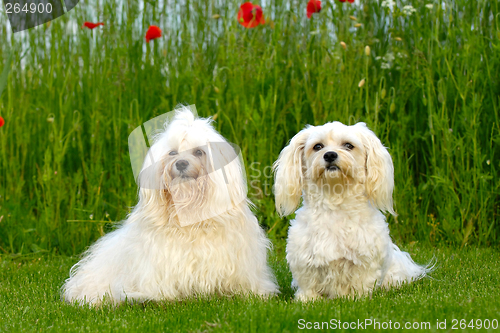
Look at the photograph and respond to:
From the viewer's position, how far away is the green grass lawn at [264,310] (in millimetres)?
2645

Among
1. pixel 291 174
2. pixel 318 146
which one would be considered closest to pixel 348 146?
pixel 318 146

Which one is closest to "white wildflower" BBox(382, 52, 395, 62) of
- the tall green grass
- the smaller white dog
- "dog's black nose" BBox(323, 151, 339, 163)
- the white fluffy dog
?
the tall green grass

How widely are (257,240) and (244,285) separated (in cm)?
28

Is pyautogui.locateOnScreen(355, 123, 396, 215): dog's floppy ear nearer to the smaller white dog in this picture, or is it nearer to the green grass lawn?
the smaller white dog

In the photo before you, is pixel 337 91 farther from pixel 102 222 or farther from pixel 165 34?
pixel 102 222

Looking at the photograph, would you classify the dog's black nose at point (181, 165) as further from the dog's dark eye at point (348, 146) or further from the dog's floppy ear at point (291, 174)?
the dog's dark eye at point (348, 146)

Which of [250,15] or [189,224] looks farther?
[250,15]

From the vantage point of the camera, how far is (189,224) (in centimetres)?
309

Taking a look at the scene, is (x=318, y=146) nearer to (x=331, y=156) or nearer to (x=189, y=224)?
(x=331, y=156)

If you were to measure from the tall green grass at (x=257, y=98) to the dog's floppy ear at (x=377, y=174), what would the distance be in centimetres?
137

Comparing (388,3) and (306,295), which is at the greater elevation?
(388,3)

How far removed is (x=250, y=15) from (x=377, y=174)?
227 centimetres

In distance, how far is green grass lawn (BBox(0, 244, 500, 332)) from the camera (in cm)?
264

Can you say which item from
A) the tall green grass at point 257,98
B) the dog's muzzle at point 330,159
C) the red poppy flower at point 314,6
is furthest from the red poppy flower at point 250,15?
the dog's muzzle at point 330,159
